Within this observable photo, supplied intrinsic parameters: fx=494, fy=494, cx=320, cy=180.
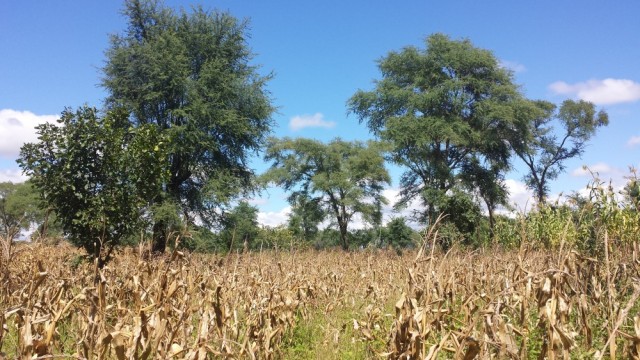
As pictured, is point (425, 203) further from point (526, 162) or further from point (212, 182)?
point (212, 182)

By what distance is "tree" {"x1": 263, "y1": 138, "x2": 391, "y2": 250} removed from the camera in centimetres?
4141

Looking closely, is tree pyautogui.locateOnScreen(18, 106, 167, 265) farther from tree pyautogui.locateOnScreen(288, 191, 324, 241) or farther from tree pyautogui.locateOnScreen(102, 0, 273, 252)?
tree pyautogui.locateOnScreen(288, 191, 324, 241)

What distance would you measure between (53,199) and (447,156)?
27.9 m

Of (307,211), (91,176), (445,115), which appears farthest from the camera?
(307,211)

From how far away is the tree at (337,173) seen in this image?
136 ft

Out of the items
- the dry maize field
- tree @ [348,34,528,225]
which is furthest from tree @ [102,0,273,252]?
the dry maize field

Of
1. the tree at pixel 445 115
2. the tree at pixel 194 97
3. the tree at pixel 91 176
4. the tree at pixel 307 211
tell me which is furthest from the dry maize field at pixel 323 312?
the tree at pixel 307 211

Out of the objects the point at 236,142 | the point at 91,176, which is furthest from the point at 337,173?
the point at 91,176

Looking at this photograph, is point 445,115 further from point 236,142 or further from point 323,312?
point 323,312

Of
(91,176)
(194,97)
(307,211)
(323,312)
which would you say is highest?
(194,97)

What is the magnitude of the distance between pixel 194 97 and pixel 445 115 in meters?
17.2

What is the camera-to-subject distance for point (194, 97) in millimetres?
25938

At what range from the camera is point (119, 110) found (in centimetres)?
1324

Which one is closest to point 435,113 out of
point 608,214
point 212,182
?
point 212,182
